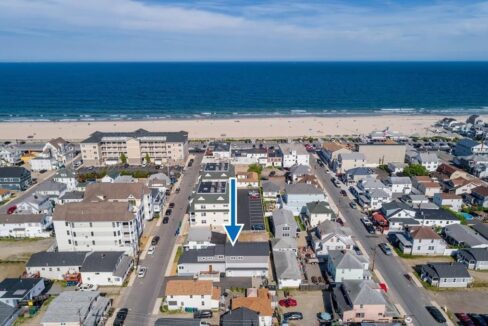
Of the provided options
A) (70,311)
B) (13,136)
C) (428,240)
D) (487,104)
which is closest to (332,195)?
(428,240)

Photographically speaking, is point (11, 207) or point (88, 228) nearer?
point (88, 228)

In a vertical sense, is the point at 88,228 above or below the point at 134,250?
above

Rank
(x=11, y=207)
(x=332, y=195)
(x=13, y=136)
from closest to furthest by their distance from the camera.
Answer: (x=11, y=207) → (x=332, y=195) → (x=13, y=136)

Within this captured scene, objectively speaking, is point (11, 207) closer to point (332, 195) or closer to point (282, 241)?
point (282, 241)

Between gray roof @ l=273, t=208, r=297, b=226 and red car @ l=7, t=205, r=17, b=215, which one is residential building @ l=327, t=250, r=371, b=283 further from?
red car @ l=7, t=205, r=17, b=215

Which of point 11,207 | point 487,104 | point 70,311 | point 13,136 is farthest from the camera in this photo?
point 487,104

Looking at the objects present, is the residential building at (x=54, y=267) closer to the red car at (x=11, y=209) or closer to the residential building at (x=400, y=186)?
the red car at (x=11, y=209)

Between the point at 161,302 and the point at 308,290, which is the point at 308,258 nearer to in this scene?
the point at 308,290

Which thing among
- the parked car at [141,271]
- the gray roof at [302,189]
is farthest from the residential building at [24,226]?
the gray roof at [302,189]
